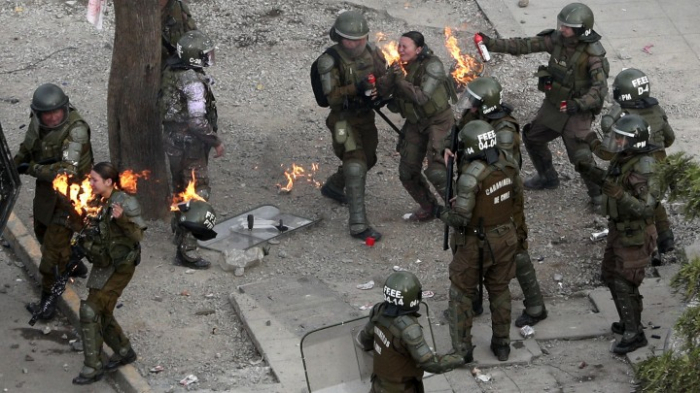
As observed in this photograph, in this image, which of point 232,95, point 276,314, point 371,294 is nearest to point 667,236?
point 371,294

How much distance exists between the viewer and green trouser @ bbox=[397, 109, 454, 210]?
11391 millimetres

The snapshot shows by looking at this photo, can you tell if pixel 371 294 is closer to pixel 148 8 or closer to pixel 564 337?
pixel 564 337

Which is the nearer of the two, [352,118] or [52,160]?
[52,160]

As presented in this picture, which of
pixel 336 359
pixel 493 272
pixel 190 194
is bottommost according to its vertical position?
pixel 190 194

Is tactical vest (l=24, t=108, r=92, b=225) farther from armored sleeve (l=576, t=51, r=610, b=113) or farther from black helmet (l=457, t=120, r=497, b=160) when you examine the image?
armored sleeve (l=576, t=51, r=610, b=113)

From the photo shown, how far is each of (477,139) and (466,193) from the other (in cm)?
39

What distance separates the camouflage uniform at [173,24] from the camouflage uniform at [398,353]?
4.76 m

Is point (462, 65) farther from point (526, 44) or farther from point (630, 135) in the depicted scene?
point (630, 135)

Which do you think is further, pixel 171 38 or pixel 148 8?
pixel 171 38

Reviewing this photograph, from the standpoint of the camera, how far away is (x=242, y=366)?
385 inches

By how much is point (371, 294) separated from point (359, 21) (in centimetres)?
235

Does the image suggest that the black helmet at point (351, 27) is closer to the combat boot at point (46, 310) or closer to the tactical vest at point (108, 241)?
the tactical vest at point (108, 241)

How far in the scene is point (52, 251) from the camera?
1045 centimetres

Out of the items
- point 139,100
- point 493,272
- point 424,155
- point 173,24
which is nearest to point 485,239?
point 493,272
